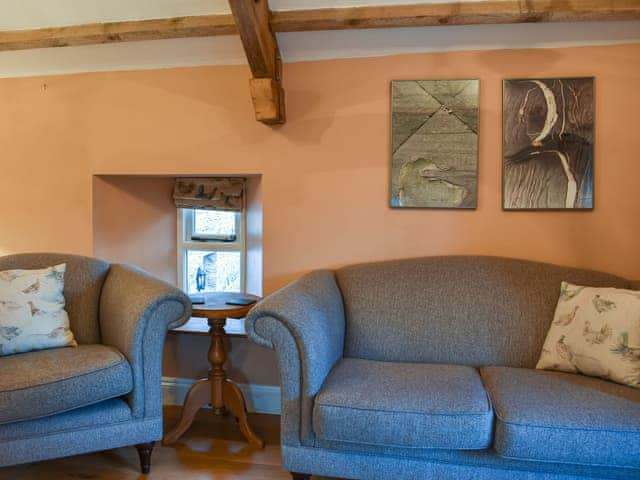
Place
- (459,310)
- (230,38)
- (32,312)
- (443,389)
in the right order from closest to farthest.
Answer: (443,389)
(32,312)
(459,310)
(230,38)

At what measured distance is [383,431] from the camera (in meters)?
1.59

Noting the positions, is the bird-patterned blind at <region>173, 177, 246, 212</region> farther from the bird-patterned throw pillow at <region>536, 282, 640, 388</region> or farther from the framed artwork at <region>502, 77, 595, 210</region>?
the bird-patterned throw pillow at <region>536, 282, 640, 388</region>

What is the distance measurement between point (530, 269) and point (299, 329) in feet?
3.96

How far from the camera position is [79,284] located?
2.31 m

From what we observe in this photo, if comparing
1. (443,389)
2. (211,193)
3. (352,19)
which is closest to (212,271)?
(211,193)

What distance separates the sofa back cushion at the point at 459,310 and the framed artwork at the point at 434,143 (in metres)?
0.37

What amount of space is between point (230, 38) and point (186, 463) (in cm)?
208

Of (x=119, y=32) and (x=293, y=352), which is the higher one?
(x=119, y=32)

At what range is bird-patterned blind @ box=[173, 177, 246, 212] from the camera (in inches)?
118

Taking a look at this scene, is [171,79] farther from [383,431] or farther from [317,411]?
[383,431]

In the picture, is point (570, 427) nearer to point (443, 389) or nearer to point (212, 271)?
point (443, 389)

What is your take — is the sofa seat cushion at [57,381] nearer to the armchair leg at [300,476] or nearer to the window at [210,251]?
the armchair leg at [300,476]

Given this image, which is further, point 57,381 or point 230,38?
point 230,38

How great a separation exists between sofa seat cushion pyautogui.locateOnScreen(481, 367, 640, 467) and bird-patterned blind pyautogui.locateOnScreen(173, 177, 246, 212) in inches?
77.6
